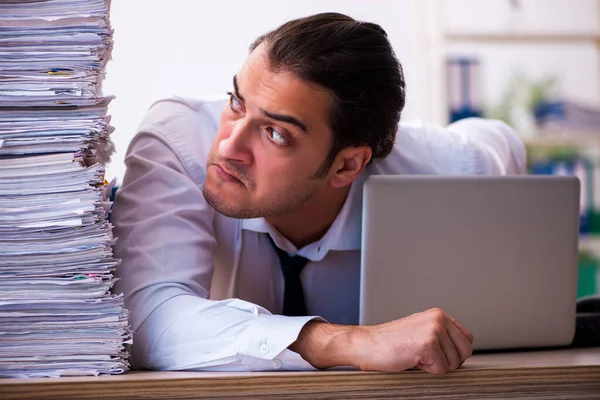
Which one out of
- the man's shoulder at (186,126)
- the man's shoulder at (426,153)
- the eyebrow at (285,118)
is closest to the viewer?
the eyebrow at (285,118)

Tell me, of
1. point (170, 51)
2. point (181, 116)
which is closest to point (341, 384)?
point (181, 116)

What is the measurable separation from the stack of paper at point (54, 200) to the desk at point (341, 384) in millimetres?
70

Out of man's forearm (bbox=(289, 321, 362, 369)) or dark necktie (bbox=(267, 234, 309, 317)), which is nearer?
man's forearm (bbox=(289, 321, 362, 369))

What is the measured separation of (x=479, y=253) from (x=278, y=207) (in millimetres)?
377

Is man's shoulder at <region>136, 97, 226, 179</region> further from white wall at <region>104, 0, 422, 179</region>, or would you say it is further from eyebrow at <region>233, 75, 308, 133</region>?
white wall at <region>104, 0, 422, 179</region>

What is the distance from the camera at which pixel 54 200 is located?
0.98 m

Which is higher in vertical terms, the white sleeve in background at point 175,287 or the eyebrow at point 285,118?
the eyebrow at point 285,118

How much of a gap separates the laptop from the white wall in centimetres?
206

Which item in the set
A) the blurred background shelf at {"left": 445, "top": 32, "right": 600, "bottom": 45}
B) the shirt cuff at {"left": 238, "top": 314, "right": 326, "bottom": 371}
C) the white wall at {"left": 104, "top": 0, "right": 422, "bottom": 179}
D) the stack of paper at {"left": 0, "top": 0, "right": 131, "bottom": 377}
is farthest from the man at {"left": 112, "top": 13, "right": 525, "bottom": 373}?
the blurred background shelf at {"left": 445, "top": 32, "right": 600, "bottom": 45}

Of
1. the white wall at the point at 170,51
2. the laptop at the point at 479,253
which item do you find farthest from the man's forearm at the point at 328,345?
the white wall at the point at 170,51

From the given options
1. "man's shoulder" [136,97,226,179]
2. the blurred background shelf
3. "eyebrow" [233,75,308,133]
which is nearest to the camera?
"eyebrow" [233,75,308,133]

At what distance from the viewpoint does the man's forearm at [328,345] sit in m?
1.01

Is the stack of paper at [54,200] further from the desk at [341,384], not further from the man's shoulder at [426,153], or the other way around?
the man's shoulder at [426,153]

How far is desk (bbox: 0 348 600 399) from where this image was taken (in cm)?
88
